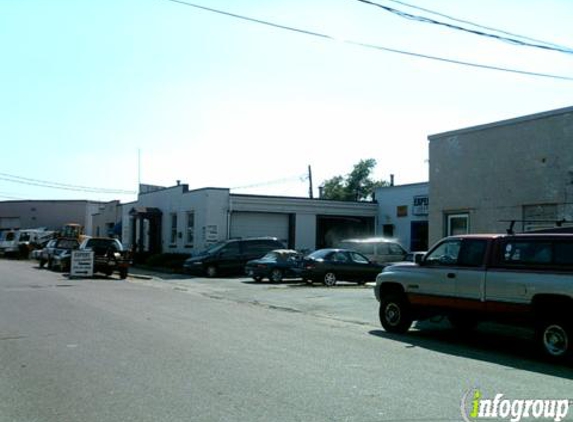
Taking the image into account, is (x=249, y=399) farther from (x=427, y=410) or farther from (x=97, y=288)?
(x=97, y=288)

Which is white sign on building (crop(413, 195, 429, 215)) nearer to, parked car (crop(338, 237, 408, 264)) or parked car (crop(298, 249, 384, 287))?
parked car (crop(338, 237, 408, 264))

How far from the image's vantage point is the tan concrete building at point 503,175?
16594 mm

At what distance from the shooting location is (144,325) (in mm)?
12922

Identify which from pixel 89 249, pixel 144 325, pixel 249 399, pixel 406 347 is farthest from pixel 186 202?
pixel 249 399

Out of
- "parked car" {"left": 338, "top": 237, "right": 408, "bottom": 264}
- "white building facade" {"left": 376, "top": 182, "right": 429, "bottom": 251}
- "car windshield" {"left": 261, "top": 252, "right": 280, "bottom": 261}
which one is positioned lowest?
"car windshield" {"left": 261, "top": 252, "right": 280, "bottom": 261}

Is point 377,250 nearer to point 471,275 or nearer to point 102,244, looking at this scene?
point 102,244

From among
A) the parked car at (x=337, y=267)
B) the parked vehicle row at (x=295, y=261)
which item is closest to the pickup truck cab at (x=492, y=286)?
the parked car at (x=337, y=267)

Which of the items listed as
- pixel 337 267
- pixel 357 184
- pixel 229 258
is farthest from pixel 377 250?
pixel 357 184

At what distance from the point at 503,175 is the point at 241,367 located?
38.0 ft

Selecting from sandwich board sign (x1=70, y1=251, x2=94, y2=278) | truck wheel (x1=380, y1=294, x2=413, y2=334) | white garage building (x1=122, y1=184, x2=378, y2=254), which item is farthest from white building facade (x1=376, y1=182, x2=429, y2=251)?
truck wheel (x1=380, y1=294, x2=413, y2=334)

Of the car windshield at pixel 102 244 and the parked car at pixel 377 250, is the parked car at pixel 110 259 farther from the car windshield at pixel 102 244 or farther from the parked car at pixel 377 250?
the parked car at pixel 377 250

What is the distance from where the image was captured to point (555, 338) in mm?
10125

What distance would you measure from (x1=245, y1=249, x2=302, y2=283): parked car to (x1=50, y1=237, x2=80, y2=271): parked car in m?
11.1

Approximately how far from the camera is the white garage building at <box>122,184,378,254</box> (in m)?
36.9
